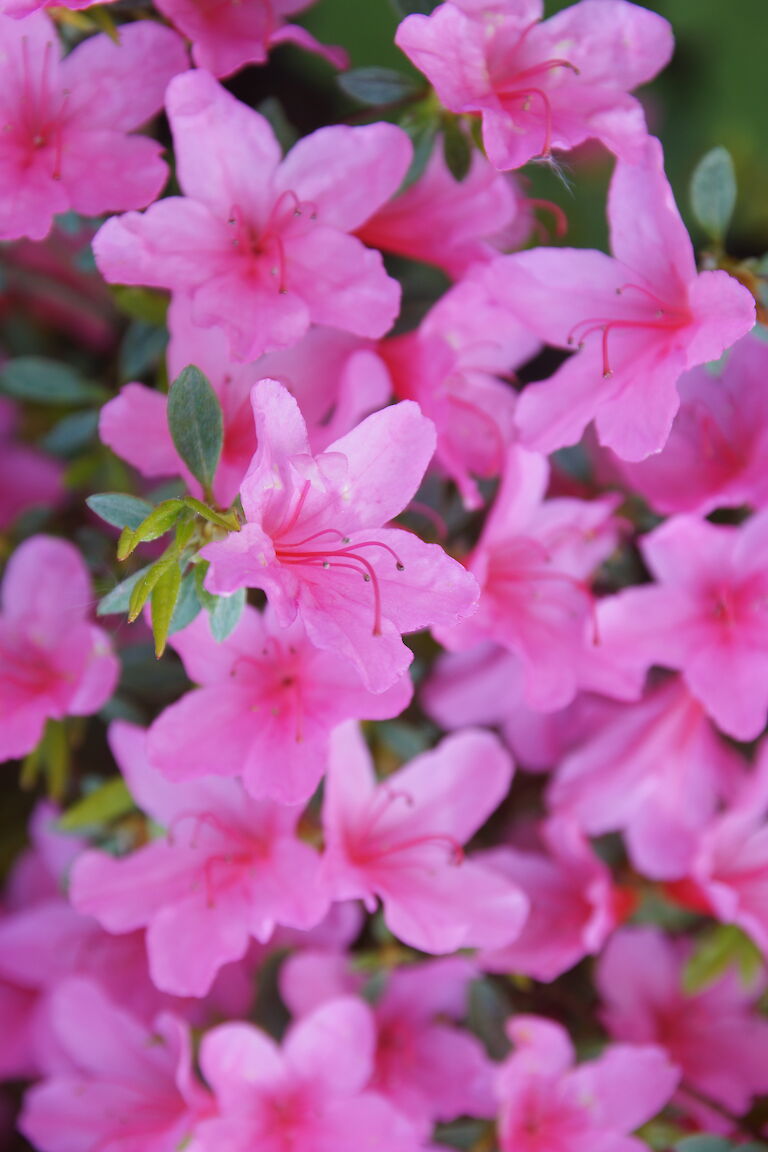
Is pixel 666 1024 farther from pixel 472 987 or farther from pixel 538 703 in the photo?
pixel 538 703

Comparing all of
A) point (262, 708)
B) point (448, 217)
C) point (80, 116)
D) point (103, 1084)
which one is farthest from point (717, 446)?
point (103, 1084)

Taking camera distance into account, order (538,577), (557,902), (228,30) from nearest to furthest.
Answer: (228,30), (538,577), (557,902)

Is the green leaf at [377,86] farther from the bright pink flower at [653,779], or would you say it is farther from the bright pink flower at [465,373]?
the bright pink flower at [653,779]

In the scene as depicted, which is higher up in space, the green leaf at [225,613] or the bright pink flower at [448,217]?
the bright pink flower at [448,217]

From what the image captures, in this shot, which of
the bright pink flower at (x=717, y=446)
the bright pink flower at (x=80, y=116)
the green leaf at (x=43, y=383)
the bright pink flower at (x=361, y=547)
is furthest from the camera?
the green leaf at (x=43, y=383)

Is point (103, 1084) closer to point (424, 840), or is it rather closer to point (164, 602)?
point (424, 840)

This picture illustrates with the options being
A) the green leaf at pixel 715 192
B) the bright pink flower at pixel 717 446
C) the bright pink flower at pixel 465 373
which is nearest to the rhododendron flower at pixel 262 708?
the bright pink flower at pixel 465 373

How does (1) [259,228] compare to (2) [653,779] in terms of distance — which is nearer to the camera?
(1) [259,228]
